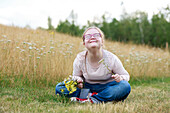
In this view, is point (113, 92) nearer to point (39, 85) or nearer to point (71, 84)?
point (71, 84)

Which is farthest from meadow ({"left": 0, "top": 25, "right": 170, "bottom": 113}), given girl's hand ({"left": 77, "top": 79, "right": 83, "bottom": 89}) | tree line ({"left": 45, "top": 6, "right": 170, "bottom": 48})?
tree line ({"left": 45, "top": 6, "right": 170, "bottom": 48})

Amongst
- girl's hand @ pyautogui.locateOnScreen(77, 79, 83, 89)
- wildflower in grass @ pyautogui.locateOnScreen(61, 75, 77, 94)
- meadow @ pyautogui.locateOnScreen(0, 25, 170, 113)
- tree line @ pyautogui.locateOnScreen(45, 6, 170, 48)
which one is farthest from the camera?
tree line @ pyautogui.locateOnScreen(45, 6, 170, 48)

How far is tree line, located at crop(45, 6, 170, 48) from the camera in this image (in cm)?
1497

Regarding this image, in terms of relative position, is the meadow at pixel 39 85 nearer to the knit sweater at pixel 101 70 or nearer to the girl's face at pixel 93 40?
the knit sweater at pixel 101 70

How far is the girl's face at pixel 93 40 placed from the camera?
249 centimetres

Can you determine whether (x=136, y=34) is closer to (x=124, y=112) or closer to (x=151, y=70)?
(x=151, y=70)

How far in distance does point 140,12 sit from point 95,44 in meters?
17.6

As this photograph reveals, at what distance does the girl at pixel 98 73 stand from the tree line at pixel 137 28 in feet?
38.5

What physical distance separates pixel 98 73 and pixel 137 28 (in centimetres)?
1584

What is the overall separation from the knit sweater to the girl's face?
0.25 meters

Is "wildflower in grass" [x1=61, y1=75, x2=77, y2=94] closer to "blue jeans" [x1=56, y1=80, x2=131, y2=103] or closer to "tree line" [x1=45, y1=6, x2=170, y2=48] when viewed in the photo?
"blue jeans" [x1=56, y1=80, x2=131, y2=103]

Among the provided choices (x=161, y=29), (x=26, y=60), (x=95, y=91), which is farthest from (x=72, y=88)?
(x=161, y=29)

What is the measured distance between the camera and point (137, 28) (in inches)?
683

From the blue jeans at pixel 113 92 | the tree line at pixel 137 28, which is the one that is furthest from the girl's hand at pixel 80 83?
the tree line at pixel 137 28
